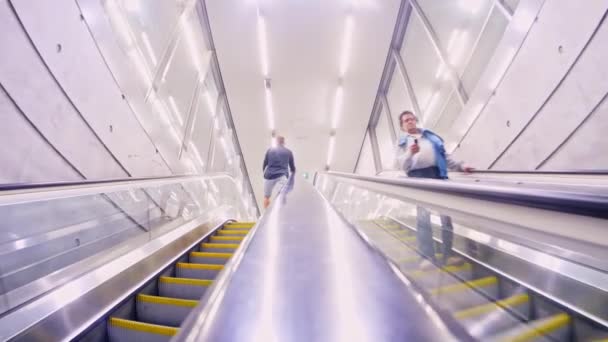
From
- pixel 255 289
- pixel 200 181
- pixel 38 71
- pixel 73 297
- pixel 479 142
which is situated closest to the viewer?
pixel 255 289

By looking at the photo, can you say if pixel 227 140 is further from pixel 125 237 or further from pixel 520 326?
pixel 520 326

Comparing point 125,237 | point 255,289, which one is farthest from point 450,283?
point 125,237

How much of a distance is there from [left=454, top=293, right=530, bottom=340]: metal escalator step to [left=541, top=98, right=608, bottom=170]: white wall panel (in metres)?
1.64

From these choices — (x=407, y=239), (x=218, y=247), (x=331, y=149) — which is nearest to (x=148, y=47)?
(x=218, y=247)

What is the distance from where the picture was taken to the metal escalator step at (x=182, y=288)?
173 cm

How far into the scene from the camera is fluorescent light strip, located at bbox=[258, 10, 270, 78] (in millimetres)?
6073

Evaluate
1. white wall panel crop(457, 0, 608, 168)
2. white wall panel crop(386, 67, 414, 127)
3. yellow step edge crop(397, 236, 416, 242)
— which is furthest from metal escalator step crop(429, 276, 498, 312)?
white wall panel crop(386, 67, 414, 127)

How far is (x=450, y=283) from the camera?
53.3 inches

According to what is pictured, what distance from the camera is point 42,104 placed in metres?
2.00

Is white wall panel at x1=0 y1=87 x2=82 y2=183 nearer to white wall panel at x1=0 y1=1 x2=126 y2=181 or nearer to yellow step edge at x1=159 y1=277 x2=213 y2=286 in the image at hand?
white wall panel at x1=0 y1=1 x2=126 y2=181

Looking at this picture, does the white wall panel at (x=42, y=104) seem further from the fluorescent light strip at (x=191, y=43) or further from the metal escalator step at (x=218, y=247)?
the fluorescent light strip at (x=191, y=43)

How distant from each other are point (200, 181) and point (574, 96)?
13.5ft

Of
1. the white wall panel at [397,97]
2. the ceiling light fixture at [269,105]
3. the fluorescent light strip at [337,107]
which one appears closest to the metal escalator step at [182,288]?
the white wall panel at [397,97]

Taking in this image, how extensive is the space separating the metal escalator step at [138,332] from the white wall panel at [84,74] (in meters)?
2.02
